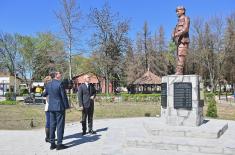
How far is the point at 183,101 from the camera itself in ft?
38.8

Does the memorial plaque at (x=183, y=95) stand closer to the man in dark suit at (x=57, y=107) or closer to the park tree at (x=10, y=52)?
the man in dark suit at (x=57, y=107)

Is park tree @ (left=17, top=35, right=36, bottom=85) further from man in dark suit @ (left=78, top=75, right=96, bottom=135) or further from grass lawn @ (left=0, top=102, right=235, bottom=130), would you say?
man in dark suit @ (left=78, top=75, right=96, bottom=135)

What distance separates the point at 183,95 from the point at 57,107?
4.39 metres

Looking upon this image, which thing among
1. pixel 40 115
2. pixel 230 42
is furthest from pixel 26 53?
pixel 40 115

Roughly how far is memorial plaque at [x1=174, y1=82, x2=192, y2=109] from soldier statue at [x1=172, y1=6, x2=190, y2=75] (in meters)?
0.57

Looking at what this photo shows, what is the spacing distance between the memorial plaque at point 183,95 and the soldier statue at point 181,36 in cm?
57

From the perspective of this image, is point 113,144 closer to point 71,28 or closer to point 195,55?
point 71,28

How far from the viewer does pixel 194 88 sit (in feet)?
38.5

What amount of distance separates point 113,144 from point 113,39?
4133cm

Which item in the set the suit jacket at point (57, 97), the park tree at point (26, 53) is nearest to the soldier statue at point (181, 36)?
the suit jacket at point (57, 97)

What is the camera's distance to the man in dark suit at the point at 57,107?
937 centimetres

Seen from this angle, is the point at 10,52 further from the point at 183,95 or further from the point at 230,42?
the point at 183,95

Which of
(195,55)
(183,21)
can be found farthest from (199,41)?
(183,21)

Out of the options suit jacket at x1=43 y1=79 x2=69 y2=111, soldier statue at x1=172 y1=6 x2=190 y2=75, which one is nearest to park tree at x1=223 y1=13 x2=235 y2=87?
soldier statue at x1=172 y1=6 x2=190 y2=75
